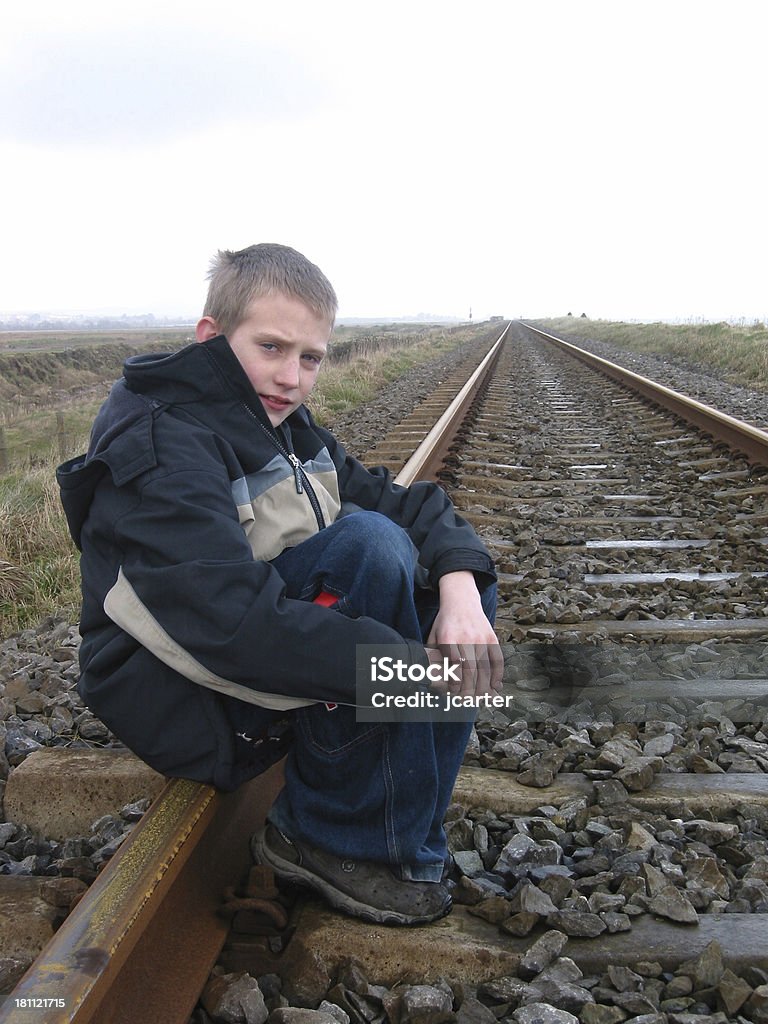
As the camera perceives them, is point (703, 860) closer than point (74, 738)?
Yes

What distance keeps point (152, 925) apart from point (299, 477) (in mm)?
897

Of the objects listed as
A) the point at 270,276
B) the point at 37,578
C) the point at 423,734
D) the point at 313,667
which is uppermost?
the point at 270,276

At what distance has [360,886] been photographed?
1.72m

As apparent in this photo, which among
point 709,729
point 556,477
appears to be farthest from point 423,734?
point 556,477

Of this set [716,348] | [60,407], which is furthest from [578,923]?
[60,407]

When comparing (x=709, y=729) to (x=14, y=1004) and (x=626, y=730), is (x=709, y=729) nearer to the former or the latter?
(x=626, y=730)

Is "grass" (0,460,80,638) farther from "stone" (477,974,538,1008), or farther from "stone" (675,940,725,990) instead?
"stone" (675,940,725,990)

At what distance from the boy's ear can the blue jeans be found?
0.51 m

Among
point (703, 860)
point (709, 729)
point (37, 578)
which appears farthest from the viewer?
point (37, 578)

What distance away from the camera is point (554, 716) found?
2582 millimetres

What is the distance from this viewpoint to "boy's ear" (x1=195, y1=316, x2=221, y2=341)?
1950 mm

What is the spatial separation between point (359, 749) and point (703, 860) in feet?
2.43

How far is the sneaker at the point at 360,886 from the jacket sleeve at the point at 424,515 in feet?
1.96

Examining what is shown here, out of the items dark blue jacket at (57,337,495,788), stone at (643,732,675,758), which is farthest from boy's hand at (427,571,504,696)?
stone at (643,732,675,758)
